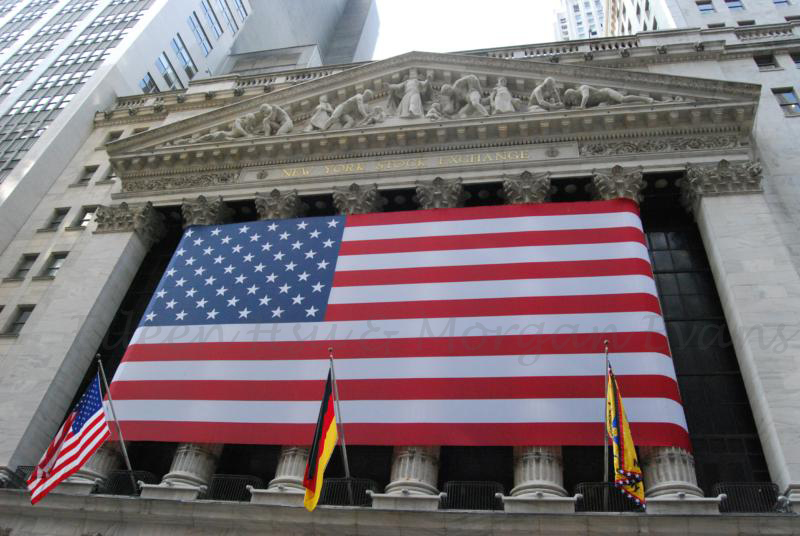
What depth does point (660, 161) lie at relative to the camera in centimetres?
2428

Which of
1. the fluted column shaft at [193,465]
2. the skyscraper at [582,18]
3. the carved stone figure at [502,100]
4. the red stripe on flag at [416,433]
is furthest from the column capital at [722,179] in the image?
the skyscraper at [582,18]

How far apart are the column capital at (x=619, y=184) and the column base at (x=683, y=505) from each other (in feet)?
36.9

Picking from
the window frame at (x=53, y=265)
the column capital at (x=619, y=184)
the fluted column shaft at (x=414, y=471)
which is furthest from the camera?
the window frame at (x=53, y=265)

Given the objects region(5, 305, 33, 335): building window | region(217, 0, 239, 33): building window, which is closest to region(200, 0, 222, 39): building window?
region(217, 0, 239, 33): building window

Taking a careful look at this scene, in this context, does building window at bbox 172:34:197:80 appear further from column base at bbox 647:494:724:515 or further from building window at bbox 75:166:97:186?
column base at bbox 647:494:724:515

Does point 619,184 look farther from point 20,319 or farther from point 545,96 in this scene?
point 20,319

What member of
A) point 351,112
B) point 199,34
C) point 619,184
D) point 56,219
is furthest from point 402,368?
point 199,34

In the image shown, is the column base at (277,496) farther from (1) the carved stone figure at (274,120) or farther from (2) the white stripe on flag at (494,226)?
(1) the carved stone figure at (274,120)

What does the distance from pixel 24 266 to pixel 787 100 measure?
113 ft

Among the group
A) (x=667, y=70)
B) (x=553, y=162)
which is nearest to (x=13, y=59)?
(x=553, y=162)

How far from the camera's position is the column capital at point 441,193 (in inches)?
985

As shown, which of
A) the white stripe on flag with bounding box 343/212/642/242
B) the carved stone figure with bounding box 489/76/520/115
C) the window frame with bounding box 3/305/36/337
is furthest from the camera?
the carved stone figure with bounding box 489/76/520/115

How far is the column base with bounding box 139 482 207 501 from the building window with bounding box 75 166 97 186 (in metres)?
20.6

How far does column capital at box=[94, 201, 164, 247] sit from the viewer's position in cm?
2773
